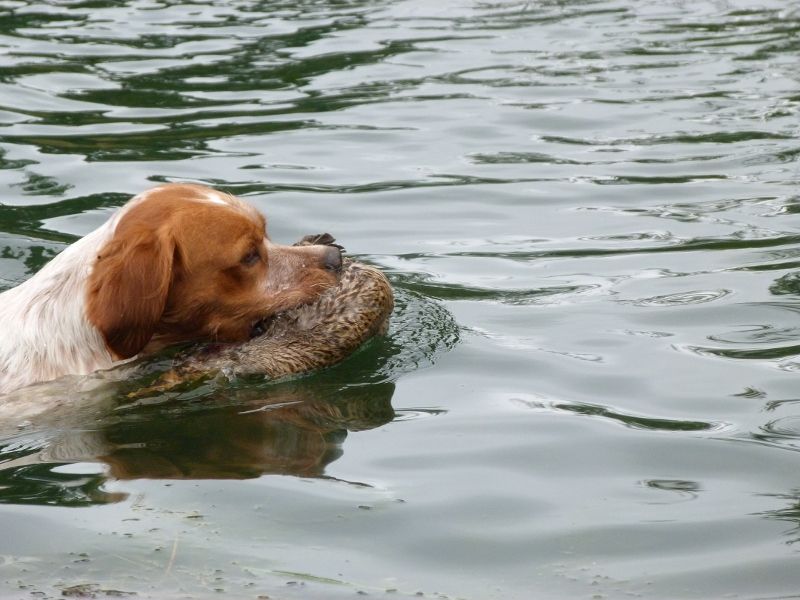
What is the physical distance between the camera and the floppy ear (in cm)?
695

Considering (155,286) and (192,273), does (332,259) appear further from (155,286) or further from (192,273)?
(155,286)

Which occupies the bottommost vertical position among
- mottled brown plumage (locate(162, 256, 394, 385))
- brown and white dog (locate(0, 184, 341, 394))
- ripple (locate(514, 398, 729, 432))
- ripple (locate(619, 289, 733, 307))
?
ripple (locate(514, 398, 729, 432))

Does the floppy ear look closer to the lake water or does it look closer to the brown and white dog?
the brown and white dog

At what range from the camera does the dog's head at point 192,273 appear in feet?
22.9

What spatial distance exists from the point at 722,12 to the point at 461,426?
12.2 meters

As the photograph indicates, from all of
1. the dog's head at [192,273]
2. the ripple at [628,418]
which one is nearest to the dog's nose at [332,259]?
the dog's head at [192,273]

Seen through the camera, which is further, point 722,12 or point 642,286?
point 722,12

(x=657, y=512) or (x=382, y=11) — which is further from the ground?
(x=382, y=11)

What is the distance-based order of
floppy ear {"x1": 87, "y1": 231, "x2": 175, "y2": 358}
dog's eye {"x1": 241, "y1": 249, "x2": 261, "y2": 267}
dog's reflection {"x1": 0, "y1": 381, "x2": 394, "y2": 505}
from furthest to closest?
dog's eye {"x1": 241, "y1": 249, "x2": 261, "y2": 267}, floppy ear {"x1": 87, "y1": 231, "x2": 175, "y2": 358}, dog's reflection {"x1": 0, "y1": 381, "x2": 394, "y2": 505}

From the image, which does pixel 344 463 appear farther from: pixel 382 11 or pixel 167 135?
pixel 382 11

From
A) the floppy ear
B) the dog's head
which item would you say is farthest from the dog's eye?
the floppy ear

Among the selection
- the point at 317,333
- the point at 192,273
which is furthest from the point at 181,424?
the point at 317,333

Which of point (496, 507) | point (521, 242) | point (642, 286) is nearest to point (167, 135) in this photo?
point (521, 242)

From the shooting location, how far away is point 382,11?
59.0 ft
